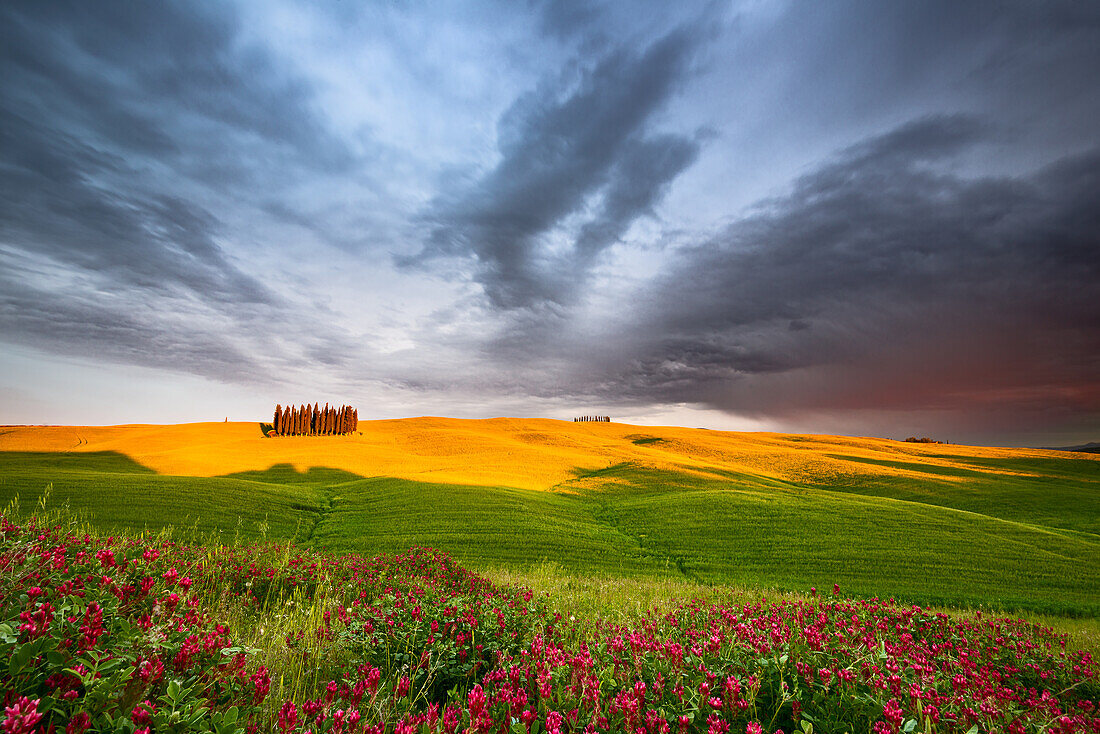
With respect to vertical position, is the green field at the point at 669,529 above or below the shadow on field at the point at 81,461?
below

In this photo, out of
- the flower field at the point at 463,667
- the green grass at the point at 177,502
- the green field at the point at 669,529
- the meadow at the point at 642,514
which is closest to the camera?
the flower field at the point at 463,667

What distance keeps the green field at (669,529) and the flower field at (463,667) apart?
11.0 meters

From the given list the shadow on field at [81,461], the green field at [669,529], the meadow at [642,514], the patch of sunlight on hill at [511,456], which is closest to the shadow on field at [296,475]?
the meadow at [642,514]

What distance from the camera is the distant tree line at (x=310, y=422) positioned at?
76000mm

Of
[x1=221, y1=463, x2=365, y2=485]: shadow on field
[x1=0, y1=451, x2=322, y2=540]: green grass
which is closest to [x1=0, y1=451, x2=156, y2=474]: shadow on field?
[x1=221, y1=463, x2=365, y2=485]: shadow on field

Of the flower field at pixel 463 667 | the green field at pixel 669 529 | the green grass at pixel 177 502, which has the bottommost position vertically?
the green field at pixel 669 529

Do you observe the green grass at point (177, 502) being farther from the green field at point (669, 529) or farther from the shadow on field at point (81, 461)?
the shadow on field at point (81, 461)

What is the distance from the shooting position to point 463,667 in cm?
493

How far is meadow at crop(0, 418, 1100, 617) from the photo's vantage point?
18875 millimetres

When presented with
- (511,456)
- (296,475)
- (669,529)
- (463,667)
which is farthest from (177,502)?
(511,456)

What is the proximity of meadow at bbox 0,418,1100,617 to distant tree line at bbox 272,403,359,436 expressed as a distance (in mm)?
26366

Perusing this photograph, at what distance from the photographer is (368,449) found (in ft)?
172

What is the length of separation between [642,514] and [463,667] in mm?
24920

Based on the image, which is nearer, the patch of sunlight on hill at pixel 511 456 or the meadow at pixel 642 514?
the meadow at pixel 642 514
